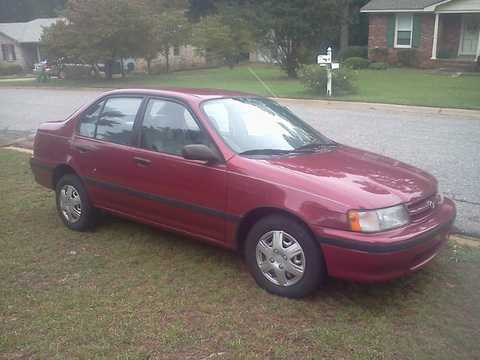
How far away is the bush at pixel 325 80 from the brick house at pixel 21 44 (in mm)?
39315

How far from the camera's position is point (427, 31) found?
29266 millimetres

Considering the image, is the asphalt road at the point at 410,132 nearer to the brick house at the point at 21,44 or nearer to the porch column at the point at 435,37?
the porch column at the point at 435,37

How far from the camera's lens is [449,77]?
24.3 metres

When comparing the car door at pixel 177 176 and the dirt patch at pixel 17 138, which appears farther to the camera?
the dirt patch at pixel 17 138

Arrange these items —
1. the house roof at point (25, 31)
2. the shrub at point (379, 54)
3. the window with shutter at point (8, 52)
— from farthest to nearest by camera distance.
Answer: the window with shutter at point (8, 52) < the house roof at point (25, 31) < the shrub at point (379, 54)

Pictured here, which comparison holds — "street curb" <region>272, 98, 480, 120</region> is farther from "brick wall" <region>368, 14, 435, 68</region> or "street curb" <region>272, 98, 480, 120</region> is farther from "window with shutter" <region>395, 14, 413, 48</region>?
"window with shutter" <region>395, 14, 413, 48</region>

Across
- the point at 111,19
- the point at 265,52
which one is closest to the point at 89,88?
the point at 111,19

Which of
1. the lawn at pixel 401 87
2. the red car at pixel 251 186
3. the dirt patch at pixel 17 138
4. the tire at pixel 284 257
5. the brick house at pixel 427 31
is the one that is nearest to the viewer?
the red car at pixel 251 186

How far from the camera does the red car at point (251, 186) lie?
12.3 feet

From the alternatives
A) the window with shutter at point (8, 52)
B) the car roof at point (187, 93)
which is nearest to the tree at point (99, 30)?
the car roof at point (187, 93)

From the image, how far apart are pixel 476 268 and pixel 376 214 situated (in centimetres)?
147

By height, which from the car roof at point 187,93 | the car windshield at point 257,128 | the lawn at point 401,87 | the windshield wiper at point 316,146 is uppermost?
→ the car roof at point 187,93

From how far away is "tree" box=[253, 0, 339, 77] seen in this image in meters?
24.5

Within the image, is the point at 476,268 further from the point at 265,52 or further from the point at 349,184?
the point at 265,52
